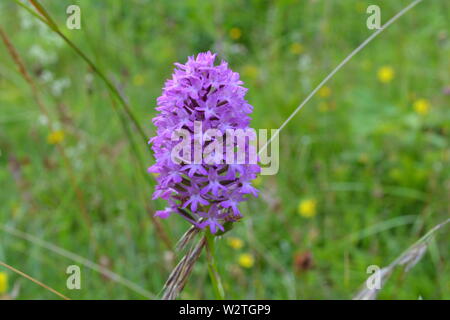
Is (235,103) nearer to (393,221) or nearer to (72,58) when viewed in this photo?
(393,221)

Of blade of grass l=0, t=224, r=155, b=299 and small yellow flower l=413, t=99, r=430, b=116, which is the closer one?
blade of grass l=0, t=224, r=155, b=299

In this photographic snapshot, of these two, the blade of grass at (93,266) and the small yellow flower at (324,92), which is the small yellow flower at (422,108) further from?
the blade of grass at (93,266)

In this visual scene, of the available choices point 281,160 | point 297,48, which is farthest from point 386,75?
point 281,160

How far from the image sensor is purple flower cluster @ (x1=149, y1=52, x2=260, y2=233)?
1202 millimetres

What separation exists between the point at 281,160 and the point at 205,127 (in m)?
2.07

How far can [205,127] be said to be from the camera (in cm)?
120

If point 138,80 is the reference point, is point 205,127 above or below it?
below

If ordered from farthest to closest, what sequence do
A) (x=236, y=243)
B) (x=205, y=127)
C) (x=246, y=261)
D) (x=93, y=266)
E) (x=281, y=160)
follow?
(x=281, y=160) → (x=236, y=243) → (x=246, y=261) → (x=93, y=266) → (x=205, y=127)

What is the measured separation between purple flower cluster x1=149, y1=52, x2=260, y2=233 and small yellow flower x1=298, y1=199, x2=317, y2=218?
1.59m

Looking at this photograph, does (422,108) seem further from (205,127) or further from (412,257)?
(205,127)

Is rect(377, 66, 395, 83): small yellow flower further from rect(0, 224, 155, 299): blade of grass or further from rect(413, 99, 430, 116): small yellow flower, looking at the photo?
rect(0, 224, 155, 299): blade of grass

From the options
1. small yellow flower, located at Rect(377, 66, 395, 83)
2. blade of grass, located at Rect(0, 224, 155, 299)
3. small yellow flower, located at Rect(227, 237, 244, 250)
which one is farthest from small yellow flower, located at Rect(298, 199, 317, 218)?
small yellow flower, located at Rect(377, 66, 395, 83)

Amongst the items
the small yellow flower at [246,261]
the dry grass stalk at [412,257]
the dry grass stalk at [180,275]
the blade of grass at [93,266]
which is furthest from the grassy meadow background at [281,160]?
the dry grass stalk at [180,275]
